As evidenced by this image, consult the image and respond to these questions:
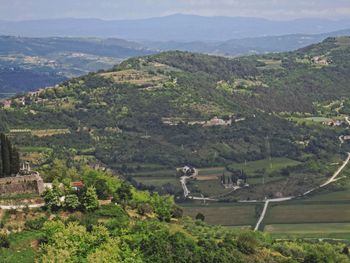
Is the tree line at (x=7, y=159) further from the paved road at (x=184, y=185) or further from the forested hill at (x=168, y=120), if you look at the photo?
the forested hill at (x=168, y=120)

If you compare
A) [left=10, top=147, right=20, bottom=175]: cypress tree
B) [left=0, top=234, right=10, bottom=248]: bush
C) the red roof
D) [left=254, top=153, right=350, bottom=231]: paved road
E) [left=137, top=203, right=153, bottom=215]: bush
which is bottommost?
[left=254, top=153, right=350, bottom=231]: paved road

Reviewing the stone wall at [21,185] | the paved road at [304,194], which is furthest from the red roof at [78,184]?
the paved road at [304,194]

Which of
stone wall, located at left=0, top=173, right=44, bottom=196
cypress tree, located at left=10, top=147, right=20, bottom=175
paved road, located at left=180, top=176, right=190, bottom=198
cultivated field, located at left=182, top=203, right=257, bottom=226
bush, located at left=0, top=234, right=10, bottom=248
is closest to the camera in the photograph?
bush, located at left=0, top=234, right=10, bottom=248

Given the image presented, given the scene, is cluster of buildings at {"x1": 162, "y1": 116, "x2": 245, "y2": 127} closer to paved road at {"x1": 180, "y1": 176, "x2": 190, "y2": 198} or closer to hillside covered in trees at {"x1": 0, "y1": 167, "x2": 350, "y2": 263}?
paved road at {"x1": 180, "y1": 176, "x2": 190, "y2": 198}

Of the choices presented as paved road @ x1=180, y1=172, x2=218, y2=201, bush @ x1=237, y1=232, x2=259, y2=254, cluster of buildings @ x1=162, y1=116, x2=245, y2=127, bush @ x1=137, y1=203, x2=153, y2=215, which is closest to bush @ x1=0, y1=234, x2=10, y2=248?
bush @ x1=137, y1=203, x2=153, y2=215

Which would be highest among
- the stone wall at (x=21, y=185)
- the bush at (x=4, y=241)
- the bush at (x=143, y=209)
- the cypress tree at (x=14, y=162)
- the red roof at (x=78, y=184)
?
the cypress tree at (x=14, y=162)

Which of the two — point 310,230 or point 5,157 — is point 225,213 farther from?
point 5,157
